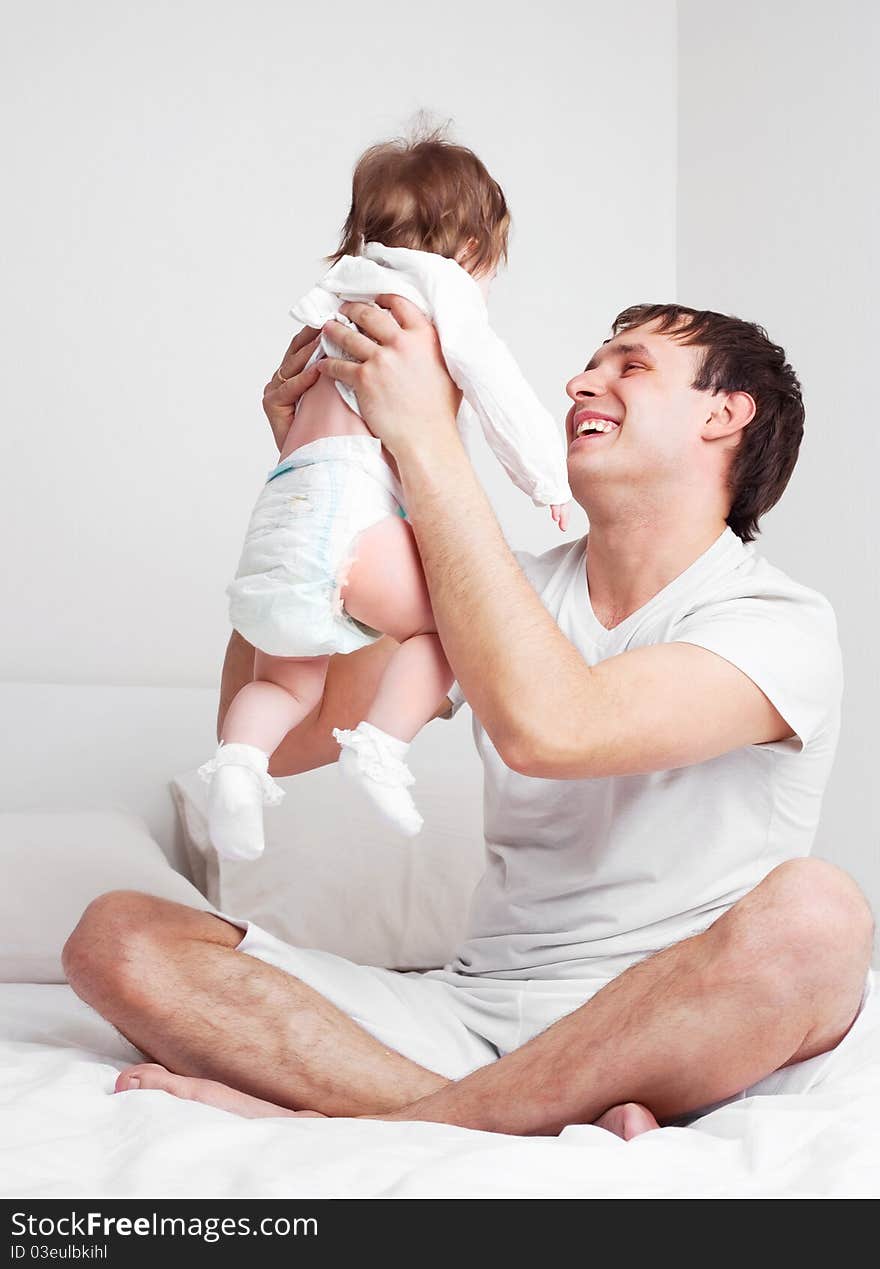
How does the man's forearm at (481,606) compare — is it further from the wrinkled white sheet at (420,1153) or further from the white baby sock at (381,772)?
the wrinkled white sheet at (420,1153)

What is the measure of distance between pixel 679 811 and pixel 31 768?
1.46 m

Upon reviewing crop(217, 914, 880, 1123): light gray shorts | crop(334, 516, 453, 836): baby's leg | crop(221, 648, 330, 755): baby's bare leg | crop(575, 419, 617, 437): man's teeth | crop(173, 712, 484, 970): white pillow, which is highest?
crop(575, 419, 617, 437): man's teeth

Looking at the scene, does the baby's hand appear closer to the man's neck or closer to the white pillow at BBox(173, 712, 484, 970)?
the man's neck

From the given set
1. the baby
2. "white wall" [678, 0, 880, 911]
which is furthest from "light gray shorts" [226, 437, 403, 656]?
"white wall" [678, 0, 880, 911]

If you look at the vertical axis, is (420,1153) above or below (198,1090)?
above

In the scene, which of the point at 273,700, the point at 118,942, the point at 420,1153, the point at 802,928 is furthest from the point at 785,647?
the point at 118,942

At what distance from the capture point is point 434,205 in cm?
153

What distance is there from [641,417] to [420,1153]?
1.01m

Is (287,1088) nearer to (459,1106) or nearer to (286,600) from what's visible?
(459,1106)

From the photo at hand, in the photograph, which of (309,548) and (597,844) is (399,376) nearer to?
(309,548)

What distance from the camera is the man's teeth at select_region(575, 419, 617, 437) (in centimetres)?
179

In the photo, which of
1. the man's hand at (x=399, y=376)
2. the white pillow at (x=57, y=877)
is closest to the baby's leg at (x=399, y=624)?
the man's hand at (x=399, y=376)

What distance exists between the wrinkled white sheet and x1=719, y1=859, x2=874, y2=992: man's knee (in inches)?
4.1

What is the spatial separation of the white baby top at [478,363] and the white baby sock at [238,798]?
43 cm
